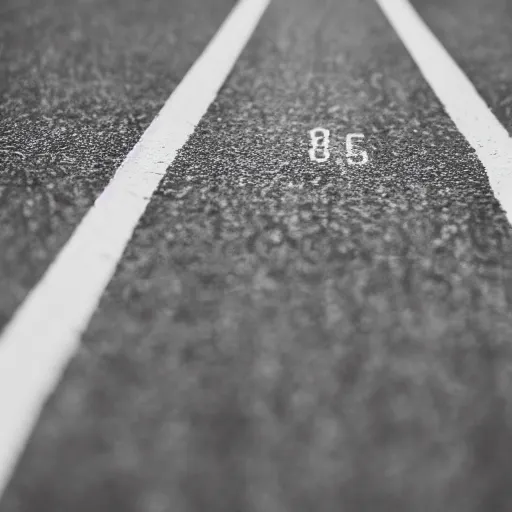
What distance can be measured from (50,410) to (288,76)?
317 centimetres

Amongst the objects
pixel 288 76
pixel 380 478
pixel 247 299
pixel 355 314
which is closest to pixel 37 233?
pixel 247 299

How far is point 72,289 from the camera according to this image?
91.8 inches

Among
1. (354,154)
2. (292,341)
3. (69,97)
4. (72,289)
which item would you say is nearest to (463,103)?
(354,154)

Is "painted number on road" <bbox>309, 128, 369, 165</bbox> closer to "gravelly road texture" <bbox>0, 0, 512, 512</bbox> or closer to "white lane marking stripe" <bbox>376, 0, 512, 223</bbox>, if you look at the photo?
"gravelly road texture" <bbox>0, 0, 512, 512</bbox>

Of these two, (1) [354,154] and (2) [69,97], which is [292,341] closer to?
(1) [354,154]

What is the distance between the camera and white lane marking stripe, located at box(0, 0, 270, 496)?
6.14 ft

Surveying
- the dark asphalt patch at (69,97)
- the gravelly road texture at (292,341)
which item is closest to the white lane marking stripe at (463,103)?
the gravelly road texture at (292,341)

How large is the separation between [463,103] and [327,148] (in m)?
0.96

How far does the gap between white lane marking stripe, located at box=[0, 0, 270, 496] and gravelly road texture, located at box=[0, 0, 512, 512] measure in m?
0.05

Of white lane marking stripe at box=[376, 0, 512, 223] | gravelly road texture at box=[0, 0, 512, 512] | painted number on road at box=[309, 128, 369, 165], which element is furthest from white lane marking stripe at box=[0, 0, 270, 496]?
white lane marking stripe at box=[376, 0, 512, 223]

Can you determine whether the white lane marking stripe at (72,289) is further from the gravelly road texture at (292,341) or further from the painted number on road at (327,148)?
the painted number on road at (327,148)

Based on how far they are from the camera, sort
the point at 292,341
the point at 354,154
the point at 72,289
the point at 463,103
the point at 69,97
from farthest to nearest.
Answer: the point at 69,97 → the point at 463,103 → the point at 354,154 → the point at 72,289 → the point at 292,341

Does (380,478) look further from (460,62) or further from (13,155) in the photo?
(460,62)

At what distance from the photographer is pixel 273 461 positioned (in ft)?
5.59
